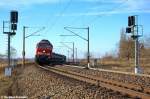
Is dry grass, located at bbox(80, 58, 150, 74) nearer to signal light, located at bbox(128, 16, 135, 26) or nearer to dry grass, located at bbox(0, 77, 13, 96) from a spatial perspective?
signal light, located at bbox(128, 16, 135, 26)

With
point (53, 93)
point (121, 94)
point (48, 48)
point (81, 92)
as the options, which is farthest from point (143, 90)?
point (48, 48)

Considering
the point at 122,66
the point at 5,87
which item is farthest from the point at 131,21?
the point at 122,66

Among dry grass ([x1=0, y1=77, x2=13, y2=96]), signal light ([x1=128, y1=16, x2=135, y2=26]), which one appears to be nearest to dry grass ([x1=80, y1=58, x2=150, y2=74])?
signal light ([x1=128, y1=16, x2=135, y2=26])

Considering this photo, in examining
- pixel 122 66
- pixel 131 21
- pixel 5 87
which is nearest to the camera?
pixel 5 87

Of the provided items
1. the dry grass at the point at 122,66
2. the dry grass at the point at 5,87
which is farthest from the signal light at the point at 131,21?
the dry grass at the point at 5,87

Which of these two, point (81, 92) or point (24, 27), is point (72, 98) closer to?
point (81, 92)

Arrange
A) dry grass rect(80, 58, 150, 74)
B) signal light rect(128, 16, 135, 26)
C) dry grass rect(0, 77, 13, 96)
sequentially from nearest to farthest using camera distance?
dry grass rect(0, 77, 13, 96) → signal light rect(128, 16, 135, 26) → dry grass rect(80, 58, 150, 74)

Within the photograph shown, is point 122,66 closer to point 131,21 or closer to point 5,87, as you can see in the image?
point 131,21

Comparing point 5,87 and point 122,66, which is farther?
point 122,66

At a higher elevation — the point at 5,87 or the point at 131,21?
the point at 131,21

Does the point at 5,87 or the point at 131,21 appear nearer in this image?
the point at 5,87

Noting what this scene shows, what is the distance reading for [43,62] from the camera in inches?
2527

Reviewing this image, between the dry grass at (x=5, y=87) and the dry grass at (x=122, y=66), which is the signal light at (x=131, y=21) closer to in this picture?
the dry grass at (x=122, y=66)

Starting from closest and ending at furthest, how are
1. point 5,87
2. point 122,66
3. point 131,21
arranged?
point 5,87, point 131,21, point 122,66
